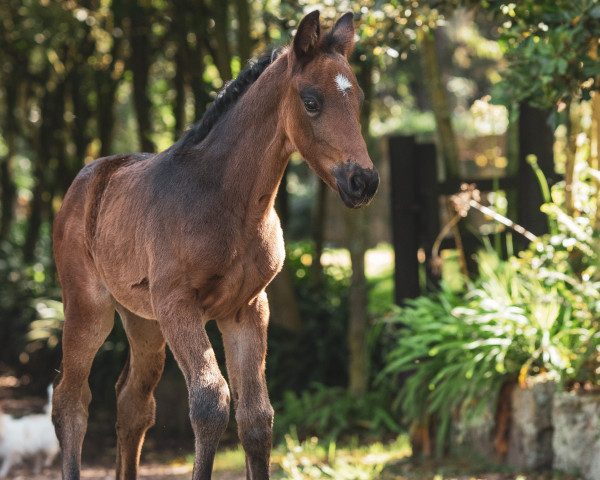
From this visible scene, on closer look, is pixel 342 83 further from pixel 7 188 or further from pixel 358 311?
pixel 7 188

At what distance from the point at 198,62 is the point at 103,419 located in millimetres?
4518

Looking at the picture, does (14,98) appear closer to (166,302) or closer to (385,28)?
(385,28)

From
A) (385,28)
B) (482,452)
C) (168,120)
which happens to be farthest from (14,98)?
(482,452)

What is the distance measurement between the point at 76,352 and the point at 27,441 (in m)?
3.82

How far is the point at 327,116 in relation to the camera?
3541mm

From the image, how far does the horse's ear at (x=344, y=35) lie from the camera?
3804 mm

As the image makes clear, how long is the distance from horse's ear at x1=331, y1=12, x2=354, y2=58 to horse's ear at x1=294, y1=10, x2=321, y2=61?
13 centimetres

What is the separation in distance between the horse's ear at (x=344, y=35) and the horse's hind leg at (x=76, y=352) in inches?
74.4

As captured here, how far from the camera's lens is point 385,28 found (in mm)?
6199

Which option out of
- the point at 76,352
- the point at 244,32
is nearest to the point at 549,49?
the point at 76,352

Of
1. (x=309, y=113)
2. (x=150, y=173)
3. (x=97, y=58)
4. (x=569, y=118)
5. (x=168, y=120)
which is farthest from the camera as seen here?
(x=168, y=120)

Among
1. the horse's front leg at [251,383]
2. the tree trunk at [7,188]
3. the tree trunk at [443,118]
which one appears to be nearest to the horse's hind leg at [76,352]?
the horse's front leg at [251,383]

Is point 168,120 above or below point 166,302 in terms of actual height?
above

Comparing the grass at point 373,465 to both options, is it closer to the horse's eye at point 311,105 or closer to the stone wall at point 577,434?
the stone wall at point 577,434
